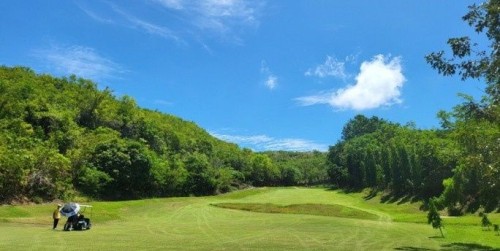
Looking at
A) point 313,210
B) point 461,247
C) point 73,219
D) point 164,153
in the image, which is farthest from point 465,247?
point 164,153

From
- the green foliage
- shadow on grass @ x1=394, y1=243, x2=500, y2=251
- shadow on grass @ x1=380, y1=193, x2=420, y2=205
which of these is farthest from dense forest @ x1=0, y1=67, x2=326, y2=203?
shadow on grass @ x1=394, y1=243, x2=500, y2=251

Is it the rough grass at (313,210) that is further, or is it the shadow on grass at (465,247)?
the rough grass at (313,210)

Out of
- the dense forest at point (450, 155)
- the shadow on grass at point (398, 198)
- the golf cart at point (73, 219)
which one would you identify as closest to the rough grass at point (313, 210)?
Answer: the dense forest at point (450, 155)

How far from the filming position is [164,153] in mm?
143125

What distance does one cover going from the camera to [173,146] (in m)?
160

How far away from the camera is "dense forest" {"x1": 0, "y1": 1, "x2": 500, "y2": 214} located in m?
24.7

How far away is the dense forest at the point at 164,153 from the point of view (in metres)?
→ 24.7

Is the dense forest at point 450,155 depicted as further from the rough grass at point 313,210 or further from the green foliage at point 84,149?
the green foliage at point 84,149

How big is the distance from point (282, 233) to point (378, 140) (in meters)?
143

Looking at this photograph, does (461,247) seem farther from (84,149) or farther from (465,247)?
(84,149)

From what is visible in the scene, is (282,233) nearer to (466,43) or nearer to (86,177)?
(466,43)

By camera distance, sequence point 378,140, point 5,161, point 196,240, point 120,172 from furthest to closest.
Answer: point 378,140 → point 120,172 → point 5,161 → point 196,240

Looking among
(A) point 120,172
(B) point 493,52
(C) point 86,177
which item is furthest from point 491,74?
(A) point 120,172

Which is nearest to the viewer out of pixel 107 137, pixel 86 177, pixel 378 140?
pixel 86 177
